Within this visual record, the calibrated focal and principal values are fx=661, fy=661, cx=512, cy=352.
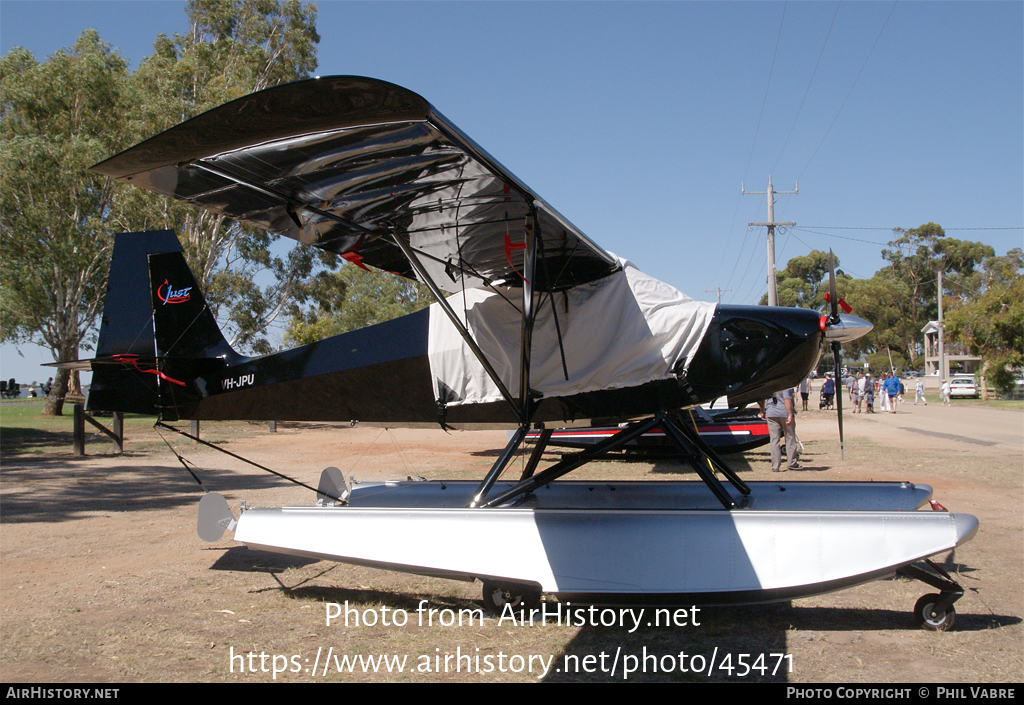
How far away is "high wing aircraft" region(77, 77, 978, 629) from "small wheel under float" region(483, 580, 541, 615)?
0.07 ft

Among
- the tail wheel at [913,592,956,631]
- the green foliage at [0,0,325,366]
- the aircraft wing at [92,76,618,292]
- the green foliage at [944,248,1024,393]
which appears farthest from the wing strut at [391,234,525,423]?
the green foliage at [944,248,1024,393]

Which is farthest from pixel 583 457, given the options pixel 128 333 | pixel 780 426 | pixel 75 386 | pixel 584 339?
pixel 75 386

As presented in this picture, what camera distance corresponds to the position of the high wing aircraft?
14.1 feet

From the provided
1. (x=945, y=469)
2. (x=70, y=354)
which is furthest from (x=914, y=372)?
(x=70, y=354)

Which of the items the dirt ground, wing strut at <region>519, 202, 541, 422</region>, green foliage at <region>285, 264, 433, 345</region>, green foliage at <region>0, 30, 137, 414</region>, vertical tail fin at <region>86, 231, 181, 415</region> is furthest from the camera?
green foliage at <region>285, 264, 433, 345</region>

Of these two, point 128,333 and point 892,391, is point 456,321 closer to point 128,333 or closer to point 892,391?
point 128,333

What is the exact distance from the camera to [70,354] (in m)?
27.5

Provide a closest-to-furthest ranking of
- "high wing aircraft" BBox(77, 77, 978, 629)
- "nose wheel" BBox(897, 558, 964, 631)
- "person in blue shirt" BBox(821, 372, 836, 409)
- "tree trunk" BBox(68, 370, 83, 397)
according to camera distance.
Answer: "high wing aircraft" BBox(77, 77, 978, 629), "nose wheel" BBox(897, 558, 964, 631), "person in blue shirt" BBox(821, 372, 836, 409), "tree trunk" BBox(68, 370, 83, 397)

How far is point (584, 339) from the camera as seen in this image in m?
5.70

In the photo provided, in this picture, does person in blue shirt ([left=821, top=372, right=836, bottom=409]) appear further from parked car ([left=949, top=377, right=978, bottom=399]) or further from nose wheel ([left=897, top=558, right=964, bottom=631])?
nose wheel ([left=897, top=558, right=964, bottom=631])

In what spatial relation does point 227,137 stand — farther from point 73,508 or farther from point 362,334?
point 73,508

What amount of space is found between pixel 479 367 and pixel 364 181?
2.05 meters
